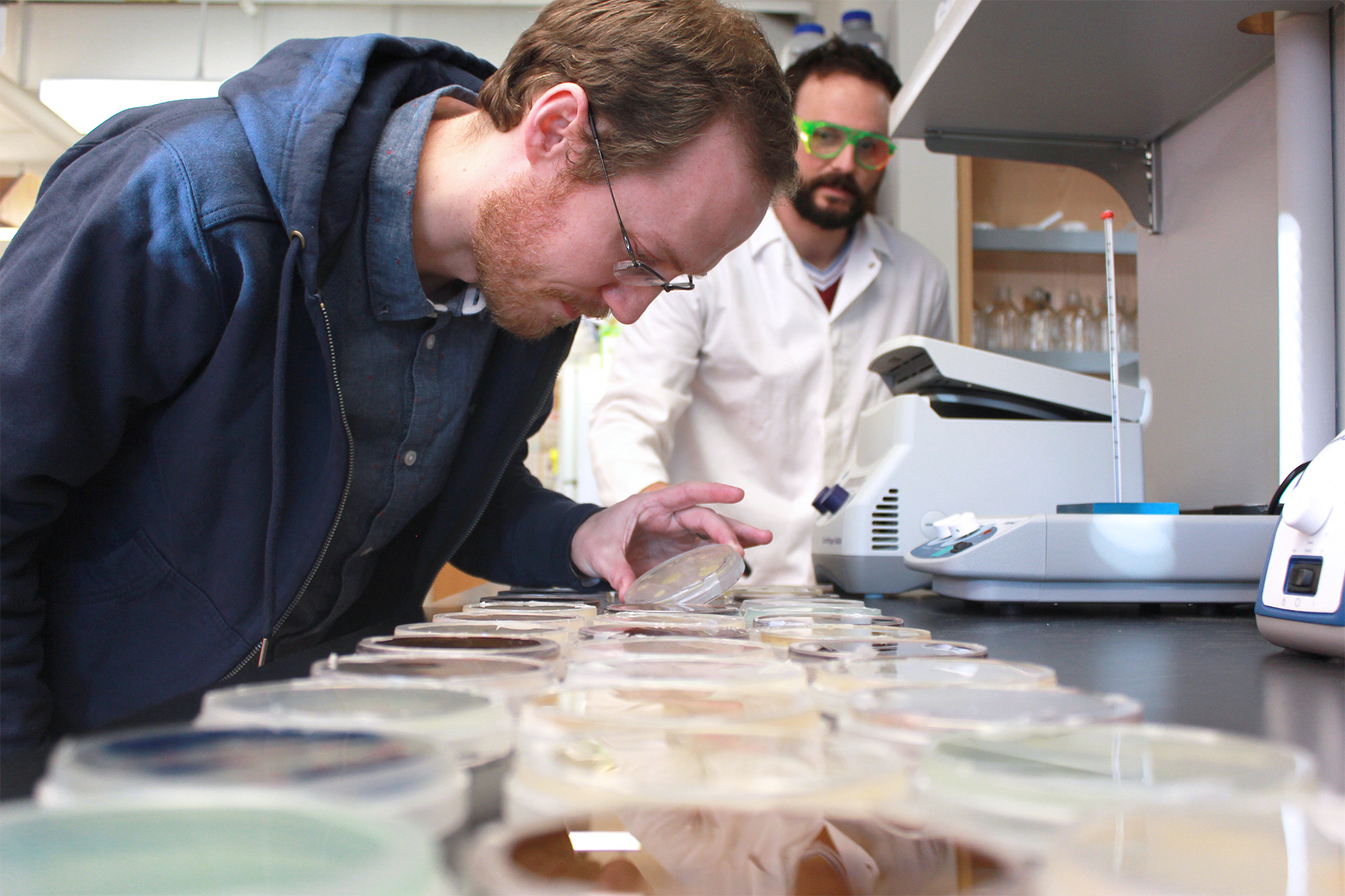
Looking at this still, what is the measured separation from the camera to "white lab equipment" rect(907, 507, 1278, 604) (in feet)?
3.48

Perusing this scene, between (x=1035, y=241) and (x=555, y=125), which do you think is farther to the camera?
(x=1035, y=241)

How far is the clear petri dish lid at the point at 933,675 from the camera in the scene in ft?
1.37

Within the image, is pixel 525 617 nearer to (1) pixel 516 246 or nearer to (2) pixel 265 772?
(2) pixel 265 772

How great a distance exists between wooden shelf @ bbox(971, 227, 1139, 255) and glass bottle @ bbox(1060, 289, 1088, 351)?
0.70 feet

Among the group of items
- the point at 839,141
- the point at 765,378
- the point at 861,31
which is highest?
the point at 861,31

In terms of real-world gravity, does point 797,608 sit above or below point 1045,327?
below

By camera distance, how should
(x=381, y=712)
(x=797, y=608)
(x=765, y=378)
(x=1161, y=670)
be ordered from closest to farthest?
(x=381, y=712), (x=1161, y=670), (x=797, y=608), (x=765, y=378)

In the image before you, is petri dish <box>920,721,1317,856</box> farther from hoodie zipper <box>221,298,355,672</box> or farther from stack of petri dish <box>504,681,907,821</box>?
hoodie zipper <box>221,298,355,672</box>

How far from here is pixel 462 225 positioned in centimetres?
122

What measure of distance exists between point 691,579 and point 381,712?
0.72 meters

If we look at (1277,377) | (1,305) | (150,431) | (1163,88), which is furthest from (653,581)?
(1163,88)

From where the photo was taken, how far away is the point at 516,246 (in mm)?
1193

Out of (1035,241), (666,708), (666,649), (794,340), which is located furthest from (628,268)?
(1035,241)

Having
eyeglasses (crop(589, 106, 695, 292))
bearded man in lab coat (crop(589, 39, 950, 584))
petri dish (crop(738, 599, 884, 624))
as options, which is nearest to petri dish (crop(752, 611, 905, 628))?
petri dish (crop(738, 599, 884, 624))
